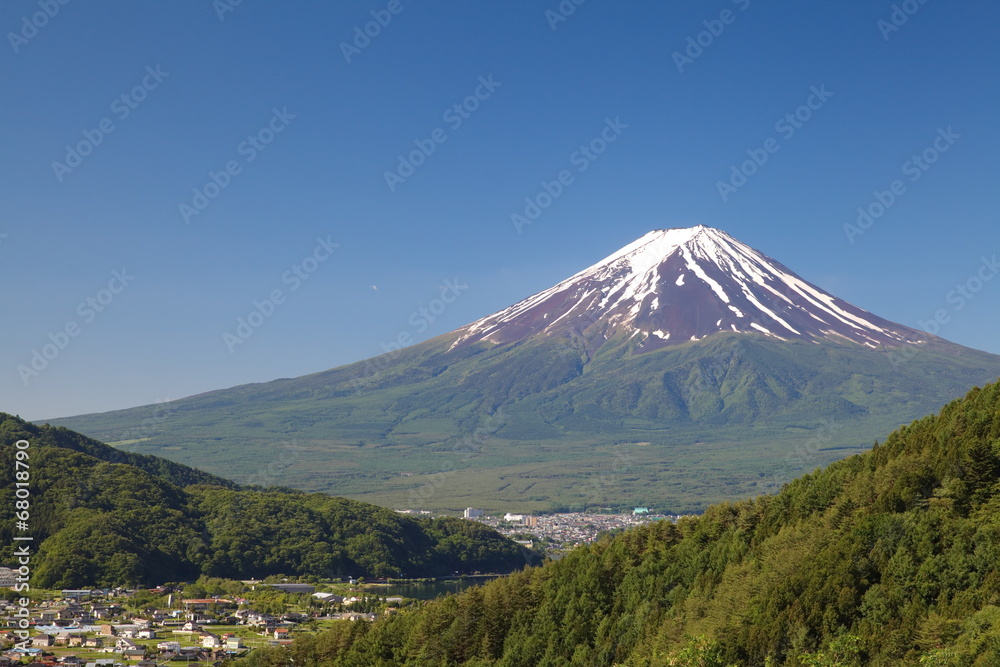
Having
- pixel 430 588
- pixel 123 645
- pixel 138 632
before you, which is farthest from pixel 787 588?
pixel 430 588

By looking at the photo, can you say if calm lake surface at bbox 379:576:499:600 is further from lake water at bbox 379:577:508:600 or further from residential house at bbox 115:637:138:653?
residential house at bbox 115:637:138:653

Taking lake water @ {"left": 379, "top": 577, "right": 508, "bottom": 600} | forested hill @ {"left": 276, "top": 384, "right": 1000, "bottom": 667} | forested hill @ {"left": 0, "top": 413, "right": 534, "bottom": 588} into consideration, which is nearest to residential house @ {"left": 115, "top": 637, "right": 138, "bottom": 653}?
forested hill @ {"left": 276, "top": 384, "right": 1000, "bottom": 667}

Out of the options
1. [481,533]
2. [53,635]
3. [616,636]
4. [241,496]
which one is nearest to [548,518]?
[481,533]

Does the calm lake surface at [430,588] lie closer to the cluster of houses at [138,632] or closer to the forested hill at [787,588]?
the cluster of houses at [138,632]

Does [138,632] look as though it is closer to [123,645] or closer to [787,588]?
[123,645]

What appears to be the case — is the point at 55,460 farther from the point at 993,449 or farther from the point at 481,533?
the point at 993,449

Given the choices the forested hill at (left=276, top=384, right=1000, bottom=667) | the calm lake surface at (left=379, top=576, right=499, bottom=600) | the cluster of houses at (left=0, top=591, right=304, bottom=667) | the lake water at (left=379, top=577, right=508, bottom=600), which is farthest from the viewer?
the calm lake surface at (left=379, top=576, right=499, bottom=600)

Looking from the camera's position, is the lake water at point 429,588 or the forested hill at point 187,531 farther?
the lake water at point 429,588

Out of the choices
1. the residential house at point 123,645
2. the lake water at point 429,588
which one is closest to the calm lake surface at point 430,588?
the lake water at point 429,588
